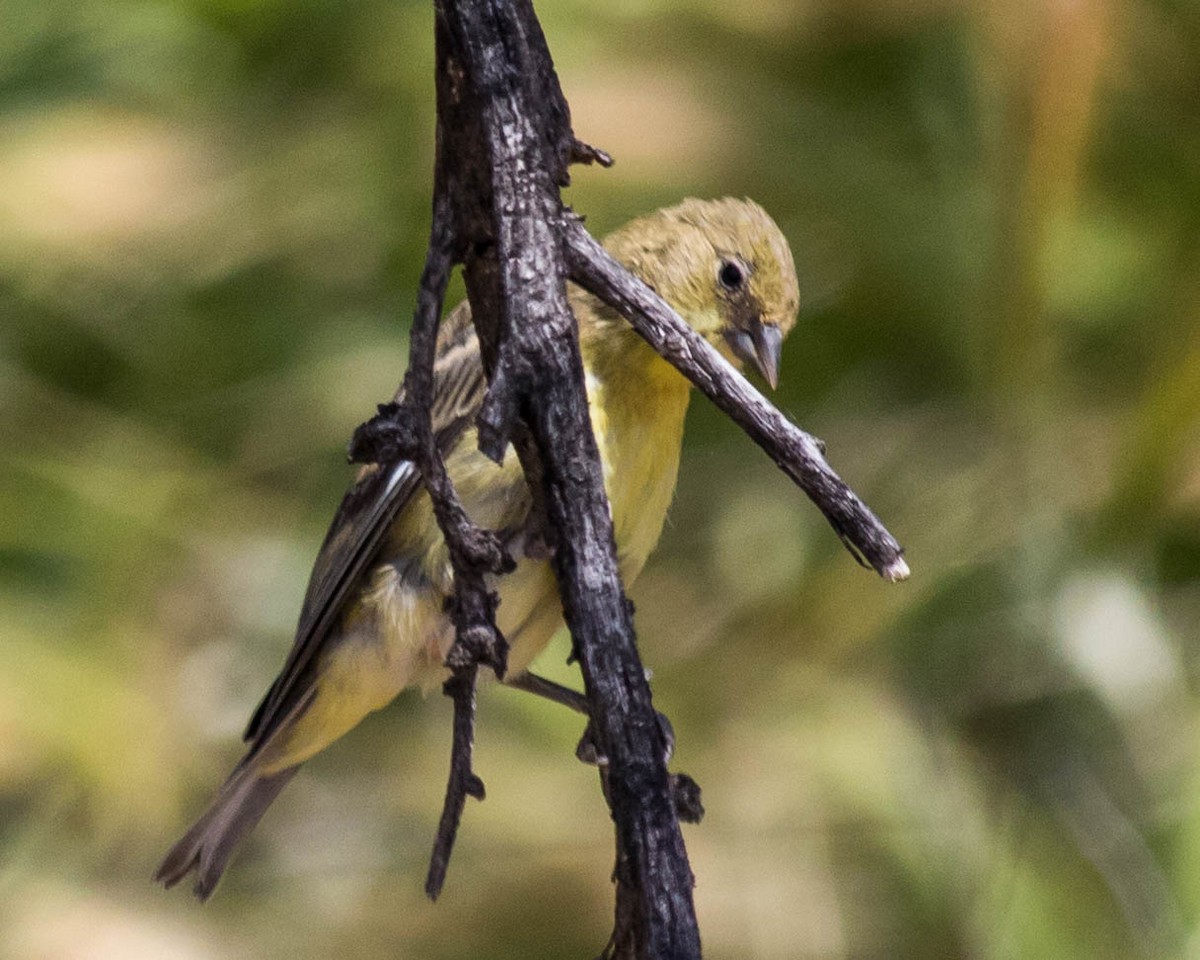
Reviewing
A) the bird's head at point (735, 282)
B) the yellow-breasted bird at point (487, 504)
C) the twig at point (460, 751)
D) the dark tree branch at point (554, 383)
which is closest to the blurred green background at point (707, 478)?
the yellow-breasted bird at point (487, 504)

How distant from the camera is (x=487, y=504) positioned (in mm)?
2430

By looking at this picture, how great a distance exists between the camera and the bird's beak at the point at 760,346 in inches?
104

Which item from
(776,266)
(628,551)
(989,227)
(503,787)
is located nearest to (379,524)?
(628,551)

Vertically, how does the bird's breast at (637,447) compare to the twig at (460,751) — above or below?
above

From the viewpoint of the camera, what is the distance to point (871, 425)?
3.86 metres

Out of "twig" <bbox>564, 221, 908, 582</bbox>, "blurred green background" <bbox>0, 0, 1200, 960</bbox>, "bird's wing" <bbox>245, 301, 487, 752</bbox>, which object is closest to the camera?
"twig" <bbox>564, 221, 908, 582</bbox>

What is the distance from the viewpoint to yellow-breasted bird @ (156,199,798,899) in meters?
2.55

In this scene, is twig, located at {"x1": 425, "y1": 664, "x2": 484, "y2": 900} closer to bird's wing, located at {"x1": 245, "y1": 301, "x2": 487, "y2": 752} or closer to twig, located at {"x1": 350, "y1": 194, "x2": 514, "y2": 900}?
twig, located at {"x1": 350, "y1": 194, "x2": 514, "y2": 900}

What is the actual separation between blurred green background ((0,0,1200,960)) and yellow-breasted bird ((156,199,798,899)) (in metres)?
0.91

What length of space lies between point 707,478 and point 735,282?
3.99 ft

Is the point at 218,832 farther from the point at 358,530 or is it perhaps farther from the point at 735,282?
the point at 735,282

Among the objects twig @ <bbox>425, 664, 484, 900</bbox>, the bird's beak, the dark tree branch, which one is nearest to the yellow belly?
the bird's beak

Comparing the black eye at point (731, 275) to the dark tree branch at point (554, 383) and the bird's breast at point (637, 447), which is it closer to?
the bird's breast at point (637, 447)

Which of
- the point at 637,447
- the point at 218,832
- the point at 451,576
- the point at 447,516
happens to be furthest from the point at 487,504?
the point at 447,516
